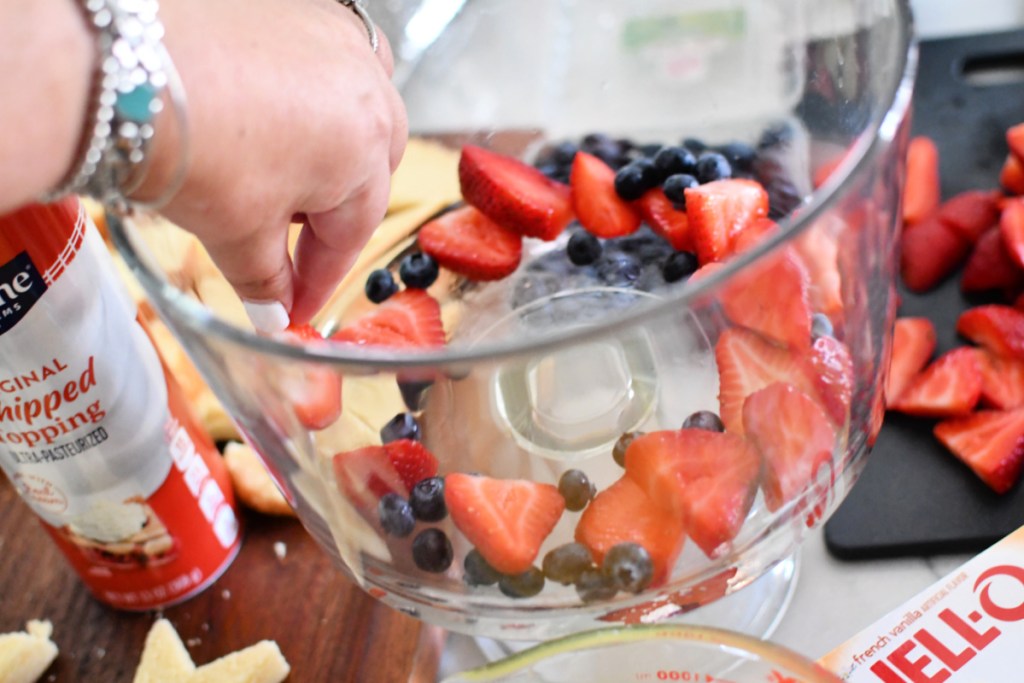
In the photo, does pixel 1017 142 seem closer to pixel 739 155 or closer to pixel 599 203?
pixel 739 155

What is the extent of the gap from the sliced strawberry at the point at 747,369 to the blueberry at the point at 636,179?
0.91 feet

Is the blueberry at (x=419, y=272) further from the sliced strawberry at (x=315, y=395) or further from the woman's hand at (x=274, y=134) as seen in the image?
the sliced strawberry at (x=315, y=395)

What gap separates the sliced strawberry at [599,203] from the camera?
0.86m

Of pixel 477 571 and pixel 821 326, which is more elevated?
pixel 821 326

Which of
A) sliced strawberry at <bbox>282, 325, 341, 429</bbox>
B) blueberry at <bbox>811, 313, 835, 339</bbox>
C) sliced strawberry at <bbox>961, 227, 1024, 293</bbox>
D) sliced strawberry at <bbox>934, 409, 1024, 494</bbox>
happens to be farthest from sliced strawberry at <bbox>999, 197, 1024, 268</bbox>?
sliced strawberry at <bbox>282, 325, 341, 429</bbox>

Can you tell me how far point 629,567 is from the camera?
0.57m

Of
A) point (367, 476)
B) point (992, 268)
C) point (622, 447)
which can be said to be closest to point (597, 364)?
point (622, 447)

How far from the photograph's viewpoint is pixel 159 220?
578 mm

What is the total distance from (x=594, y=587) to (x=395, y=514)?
11 cm

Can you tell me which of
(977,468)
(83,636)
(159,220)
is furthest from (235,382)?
(977,468)

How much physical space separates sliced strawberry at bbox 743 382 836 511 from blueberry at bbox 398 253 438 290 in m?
0.35

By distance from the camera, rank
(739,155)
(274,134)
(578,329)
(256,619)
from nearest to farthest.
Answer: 1. (578,329)
2. (274,134)
3. (256,619)
4. (739,155)

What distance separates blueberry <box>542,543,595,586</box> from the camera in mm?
578

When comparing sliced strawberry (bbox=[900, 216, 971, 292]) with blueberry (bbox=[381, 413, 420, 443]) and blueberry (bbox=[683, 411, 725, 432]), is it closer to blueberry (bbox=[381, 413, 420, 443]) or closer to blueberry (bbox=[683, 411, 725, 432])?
blueberry (bbox=[683, 411, 725, 432])
